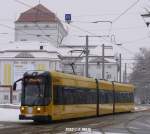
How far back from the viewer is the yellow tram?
31.8 metres

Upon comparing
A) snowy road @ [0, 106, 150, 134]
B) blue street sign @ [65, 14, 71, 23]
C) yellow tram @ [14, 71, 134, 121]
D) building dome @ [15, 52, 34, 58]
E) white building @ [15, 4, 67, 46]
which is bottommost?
snowy road @ [0, 106, 150, 134]

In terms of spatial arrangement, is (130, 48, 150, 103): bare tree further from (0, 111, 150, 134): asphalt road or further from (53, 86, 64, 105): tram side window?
(0, 111, 150, 134): asphalt road

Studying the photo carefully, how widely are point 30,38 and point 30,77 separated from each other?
12359 cm

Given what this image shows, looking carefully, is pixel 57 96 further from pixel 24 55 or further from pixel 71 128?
pixel 24 55

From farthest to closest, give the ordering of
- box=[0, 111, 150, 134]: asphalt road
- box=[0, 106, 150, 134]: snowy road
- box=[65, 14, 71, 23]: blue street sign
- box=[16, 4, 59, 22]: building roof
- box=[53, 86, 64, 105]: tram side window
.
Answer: box=[16, 4, 59, 22]: building roof → box=[65, 14, 71, 23]: blue street sign → box=[53, 86, 64, 105]: tram side window → box=[0, 106, 150, 134]: snowy road → box=[0, 111, 150, 134]: asphalt road

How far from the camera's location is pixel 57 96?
3284cm

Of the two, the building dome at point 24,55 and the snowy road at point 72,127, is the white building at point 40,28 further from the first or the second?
the snowy road at point 72,127

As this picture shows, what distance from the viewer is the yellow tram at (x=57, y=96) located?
31.8 metres

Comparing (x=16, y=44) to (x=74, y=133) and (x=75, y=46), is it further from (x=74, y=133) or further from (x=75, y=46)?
(x=74, y=133)

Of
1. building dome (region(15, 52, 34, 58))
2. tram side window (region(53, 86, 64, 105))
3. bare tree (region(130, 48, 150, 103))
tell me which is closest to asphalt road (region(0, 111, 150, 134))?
tram side window (region(53, 86, 64, 105))

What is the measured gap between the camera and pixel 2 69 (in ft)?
443

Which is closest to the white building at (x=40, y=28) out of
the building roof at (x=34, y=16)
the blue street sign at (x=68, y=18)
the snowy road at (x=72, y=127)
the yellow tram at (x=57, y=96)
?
the building roof at (x=34, y=16)

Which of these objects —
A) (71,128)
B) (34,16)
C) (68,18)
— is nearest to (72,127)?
(71,128)

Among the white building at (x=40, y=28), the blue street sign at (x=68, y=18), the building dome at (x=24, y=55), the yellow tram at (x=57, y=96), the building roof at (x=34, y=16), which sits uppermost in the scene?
the building roof at (x=34, y=16)
